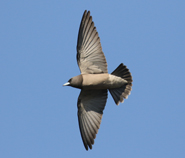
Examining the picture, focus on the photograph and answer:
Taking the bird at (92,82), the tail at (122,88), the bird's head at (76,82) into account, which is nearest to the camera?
the bird's head at (76,82)

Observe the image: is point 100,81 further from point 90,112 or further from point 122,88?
point 90,112

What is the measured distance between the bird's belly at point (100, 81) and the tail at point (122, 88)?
0.87ft

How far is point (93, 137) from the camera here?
1376cm

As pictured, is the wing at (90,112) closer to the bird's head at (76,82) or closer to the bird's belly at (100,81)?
the bird's belly at (100,81)

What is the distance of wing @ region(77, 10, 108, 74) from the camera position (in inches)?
521

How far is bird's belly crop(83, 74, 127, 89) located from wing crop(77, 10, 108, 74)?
0.34 meters

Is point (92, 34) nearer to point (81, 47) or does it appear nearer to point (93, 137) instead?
point (81, 47)

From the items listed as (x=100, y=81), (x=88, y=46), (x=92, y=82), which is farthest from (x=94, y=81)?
Result: (x=88, y=46)

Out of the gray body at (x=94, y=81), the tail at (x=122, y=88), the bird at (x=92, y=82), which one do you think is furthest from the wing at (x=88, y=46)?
the tail at (x=122, y=88)

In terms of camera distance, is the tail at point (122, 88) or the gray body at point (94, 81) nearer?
the gray body at point (94, 81)

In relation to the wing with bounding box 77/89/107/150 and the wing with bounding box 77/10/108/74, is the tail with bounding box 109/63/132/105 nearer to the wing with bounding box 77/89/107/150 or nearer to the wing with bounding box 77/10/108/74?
the wing with bounding box 77/89/107/150

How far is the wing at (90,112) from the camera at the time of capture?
1380cm

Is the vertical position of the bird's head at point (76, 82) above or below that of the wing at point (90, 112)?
above

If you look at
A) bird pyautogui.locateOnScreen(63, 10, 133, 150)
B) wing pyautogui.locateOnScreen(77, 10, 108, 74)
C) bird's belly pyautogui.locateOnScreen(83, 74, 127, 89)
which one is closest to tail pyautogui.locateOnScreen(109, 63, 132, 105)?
bird pyautogui.locateOnScreen(63, 10, 133, 150)
